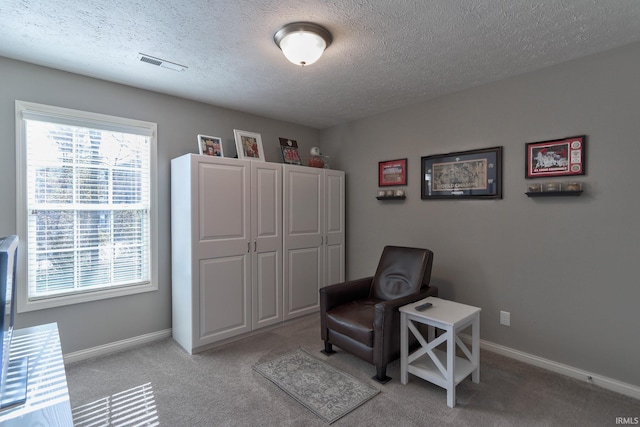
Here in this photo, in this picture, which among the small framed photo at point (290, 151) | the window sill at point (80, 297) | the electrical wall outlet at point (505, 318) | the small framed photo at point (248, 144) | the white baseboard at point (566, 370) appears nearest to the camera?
the white baseboard at point (566, 370)

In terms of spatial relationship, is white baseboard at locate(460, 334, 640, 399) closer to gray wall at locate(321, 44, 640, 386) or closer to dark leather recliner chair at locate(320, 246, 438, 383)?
gray wall at locate(321, 44, 640, 386)

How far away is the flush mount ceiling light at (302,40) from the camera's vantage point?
2.01 m

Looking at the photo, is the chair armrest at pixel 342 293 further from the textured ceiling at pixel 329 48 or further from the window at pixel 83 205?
the textured ceiling at pixel 329 48

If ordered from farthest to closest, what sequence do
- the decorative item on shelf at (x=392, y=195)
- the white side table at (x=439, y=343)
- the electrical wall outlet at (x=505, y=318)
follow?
the decorative item on shelf at (x=392, y=195), the electrical wall outlet at (x=505, y=318), the white side table at (x=439, y=343)

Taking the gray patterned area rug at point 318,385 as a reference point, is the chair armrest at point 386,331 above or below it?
above

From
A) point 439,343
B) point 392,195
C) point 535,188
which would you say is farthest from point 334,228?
point 535,188

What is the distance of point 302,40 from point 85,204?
2332mm

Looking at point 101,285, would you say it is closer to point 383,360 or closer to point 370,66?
point 383,360

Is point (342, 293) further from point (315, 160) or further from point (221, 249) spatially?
point (315, 160)

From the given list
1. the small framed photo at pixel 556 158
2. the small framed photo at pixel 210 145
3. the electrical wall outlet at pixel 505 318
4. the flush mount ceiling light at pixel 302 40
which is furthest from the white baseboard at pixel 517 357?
the flush mount ceiling light at pixel 302 40

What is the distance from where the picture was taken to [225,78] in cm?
279

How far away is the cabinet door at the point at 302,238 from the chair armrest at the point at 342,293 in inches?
33.0

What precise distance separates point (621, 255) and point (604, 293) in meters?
0.31

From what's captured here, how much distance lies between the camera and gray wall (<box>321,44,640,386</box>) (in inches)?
89.1
